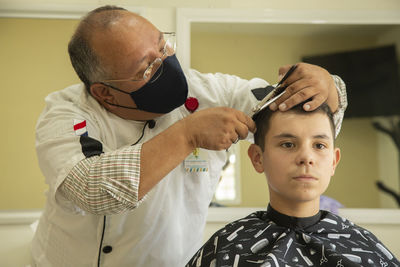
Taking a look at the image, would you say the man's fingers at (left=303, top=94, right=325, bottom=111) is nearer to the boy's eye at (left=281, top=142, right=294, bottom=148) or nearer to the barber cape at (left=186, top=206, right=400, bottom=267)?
the boy's eye at (left=281, top=142, right=294, bottom=148)

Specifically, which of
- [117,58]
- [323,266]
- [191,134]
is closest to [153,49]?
[117,58]

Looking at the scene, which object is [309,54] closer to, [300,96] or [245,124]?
[300,96]

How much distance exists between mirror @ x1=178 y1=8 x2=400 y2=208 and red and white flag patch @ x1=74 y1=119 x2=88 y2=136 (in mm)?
1670

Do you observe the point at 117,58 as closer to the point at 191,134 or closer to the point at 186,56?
the point at 191,134

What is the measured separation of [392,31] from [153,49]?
2.40 metres

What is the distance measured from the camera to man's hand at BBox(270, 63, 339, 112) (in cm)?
137

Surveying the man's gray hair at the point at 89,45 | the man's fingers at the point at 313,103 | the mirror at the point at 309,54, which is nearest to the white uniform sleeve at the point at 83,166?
the man's gray hair at the point at 89,45

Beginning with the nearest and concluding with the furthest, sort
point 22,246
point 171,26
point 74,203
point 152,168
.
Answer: point 152,168
point 74,203
point 22,246
point 171,26

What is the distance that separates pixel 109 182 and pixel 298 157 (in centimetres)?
62

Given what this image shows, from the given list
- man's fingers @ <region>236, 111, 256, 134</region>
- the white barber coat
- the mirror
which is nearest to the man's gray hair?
the white barber coat

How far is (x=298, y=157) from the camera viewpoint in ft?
4.44

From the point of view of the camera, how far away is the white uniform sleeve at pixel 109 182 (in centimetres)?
125

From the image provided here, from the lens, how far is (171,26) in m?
3.08

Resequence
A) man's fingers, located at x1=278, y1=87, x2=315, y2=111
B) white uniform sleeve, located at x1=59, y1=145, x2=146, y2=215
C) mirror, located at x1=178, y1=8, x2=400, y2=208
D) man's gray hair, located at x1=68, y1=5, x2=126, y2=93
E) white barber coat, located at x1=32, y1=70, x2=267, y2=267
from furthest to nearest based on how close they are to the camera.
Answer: mirror, located at x1=178, y1=8, x2=400, y2=208
white barber coat, located at x1=32, y1=70, x2=267, y2=267
man's gray hair, located at x1=68, y1=5, x2=126, y2=93
man's fingers, located at x1=278, y1=87, x2=315, y2=111
white uniform sleeve, located at x1=59, y1=145, x2=146, y2=215
